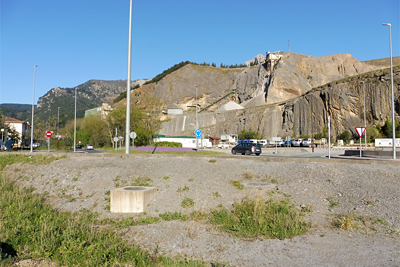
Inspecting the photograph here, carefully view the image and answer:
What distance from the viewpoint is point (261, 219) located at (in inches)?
419

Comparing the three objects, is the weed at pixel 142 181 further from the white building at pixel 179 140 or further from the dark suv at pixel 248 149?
the white building at pixel 179 140

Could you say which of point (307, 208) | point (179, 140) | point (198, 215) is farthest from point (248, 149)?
point (198, 215)

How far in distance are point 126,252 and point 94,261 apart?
3.08ft

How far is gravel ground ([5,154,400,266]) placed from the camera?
28.1 ft

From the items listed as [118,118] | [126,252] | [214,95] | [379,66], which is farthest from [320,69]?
[126,252]

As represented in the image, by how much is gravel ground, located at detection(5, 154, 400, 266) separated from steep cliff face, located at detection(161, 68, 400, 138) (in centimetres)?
5406

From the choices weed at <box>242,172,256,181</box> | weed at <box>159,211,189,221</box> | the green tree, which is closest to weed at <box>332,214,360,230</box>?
weed at <box>159,211,189,221</box>

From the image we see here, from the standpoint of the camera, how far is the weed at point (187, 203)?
42.0ft

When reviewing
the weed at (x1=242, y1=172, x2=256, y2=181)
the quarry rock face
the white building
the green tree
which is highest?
the quarry rock face

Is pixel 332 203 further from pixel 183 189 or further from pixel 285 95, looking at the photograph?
pixel 285 95

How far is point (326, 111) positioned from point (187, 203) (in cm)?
6632

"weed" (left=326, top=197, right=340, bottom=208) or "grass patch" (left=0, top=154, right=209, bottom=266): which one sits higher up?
"weed" (left=326, top=197, right=340, bottom=208)

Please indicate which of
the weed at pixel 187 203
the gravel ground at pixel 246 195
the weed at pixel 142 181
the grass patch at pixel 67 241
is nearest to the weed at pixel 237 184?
the gravel ground at pixel 246 195

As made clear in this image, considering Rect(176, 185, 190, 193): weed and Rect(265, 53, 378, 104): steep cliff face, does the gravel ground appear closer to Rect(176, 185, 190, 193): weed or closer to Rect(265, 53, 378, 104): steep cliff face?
Rect(176, 185, 190, 193): weed
